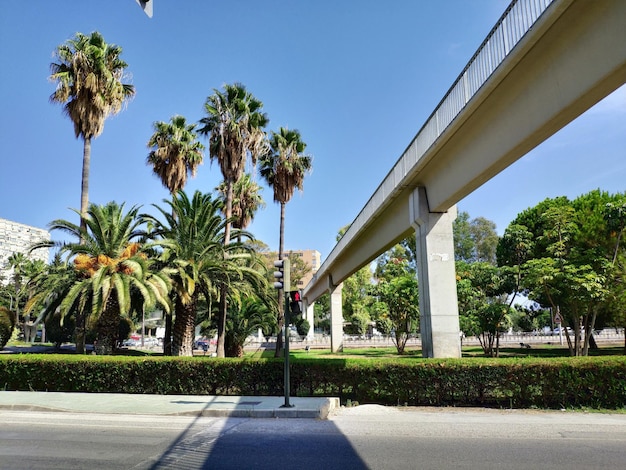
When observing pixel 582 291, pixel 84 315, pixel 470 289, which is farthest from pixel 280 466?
pixel 470 289

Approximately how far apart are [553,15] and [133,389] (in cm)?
1358

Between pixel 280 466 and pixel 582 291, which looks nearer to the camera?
pixel 280 466

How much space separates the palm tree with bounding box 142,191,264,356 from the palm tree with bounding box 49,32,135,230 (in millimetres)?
4773

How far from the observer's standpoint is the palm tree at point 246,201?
3147 centimetres

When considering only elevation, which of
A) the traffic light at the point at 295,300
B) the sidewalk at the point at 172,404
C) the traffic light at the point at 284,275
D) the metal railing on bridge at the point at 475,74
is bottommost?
the sidewalk at the point at 172,404

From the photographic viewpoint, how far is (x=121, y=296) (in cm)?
1520

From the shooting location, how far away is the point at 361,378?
11.0 m

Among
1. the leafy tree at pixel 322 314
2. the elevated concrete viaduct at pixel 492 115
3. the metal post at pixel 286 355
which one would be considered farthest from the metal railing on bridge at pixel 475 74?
the leafy tree at pixel 322 314

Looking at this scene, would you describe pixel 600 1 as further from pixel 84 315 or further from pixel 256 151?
pixel 84 315

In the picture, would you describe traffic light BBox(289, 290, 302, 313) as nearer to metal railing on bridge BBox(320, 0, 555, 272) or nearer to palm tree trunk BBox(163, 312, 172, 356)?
metal railing on bridge BBox(320, 0, 555, 272)

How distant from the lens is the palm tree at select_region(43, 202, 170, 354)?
1530 centimetres

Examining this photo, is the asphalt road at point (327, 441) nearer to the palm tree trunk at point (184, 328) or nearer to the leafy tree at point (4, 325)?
the palm tree trunk at point (184, 328)

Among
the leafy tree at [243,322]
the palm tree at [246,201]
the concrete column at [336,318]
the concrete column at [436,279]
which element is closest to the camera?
the concrete column at [436,279]

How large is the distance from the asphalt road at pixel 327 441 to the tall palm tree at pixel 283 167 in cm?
1955
